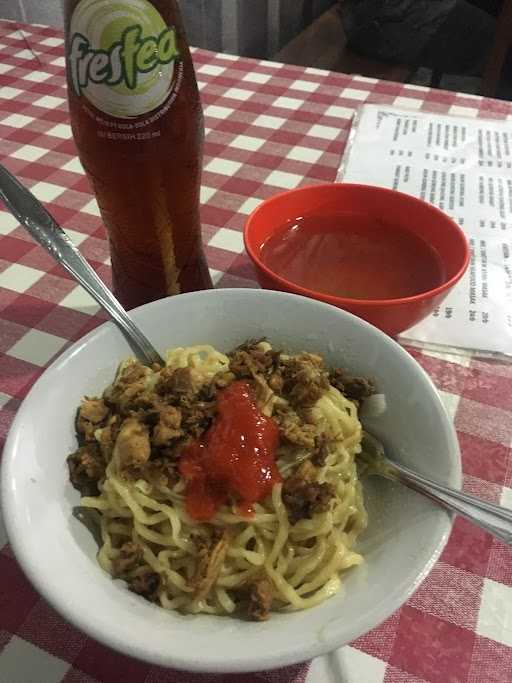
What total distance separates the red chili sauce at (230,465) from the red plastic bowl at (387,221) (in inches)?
9.9

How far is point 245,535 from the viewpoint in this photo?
66 cm

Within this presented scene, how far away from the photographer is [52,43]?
1926 millimetres

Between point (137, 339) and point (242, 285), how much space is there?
1.20 ft

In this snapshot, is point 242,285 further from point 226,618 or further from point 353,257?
point 226,618

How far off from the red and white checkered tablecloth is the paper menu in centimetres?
5

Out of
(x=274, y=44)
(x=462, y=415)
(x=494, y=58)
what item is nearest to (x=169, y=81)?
(x=462, y=415)

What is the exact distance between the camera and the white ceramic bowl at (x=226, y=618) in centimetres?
52

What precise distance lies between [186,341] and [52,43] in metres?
1.51

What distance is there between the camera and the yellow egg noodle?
0.63 metres

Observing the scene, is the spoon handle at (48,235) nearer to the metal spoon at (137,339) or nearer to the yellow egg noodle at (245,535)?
the metal spoon at (137,339)

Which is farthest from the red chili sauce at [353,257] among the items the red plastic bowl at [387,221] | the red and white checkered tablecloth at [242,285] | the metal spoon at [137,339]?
the metal spoon at [137,339]

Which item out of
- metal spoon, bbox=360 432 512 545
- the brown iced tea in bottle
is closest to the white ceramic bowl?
metal spoon, bbox=360 432 512 545


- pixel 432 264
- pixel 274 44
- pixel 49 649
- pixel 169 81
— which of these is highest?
pixel 169 81

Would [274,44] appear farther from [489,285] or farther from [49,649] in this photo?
[49,649]
